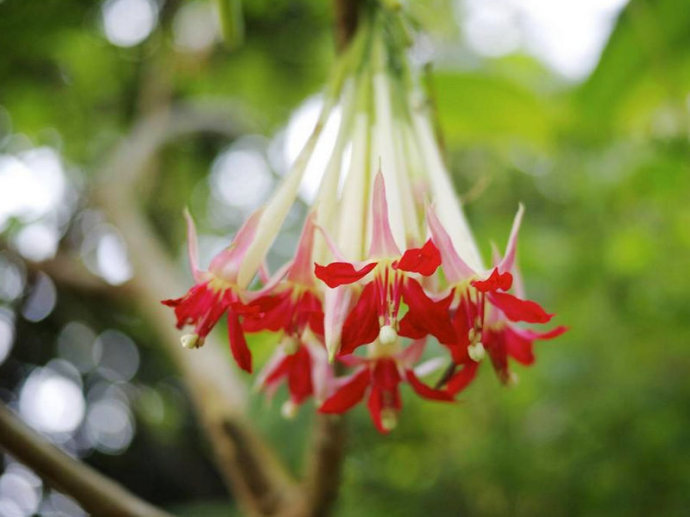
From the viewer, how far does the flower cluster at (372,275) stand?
0.37 metres

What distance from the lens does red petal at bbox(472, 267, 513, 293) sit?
35 centimetres

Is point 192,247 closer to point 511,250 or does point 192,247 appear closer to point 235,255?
point 235,255

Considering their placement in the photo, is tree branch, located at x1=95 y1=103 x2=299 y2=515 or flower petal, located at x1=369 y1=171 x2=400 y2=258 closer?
flower petal, located at x1=369 y1=171 x2=400 y2=258

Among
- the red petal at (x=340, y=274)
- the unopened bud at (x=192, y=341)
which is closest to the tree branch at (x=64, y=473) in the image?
the unopened bud at (x=192, y=341)

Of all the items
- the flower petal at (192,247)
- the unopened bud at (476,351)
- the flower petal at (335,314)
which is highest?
the flower petal at (192,247)

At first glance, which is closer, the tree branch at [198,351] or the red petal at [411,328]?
the red petal at [411,328]

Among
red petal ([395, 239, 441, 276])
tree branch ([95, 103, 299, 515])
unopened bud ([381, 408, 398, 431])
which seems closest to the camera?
red petal ([395, 239, 441, 276])

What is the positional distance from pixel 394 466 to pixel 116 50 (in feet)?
3.42

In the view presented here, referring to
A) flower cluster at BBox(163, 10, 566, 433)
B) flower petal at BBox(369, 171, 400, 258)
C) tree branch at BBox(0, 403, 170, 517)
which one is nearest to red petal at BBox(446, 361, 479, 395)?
flower cluster at BBox(163, 10, 566, 433)

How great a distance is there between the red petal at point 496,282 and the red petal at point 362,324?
57 mm

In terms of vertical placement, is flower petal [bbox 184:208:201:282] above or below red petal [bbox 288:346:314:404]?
above

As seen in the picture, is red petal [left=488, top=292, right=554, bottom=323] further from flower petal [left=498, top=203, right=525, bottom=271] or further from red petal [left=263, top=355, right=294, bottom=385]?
red petal [left=263, top=355, right=294, bottom=385]

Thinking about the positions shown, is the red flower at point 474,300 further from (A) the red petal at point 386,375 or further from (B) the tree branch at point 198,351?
(B) the tree branch at point 198,351

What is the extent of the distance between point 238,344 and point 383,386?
10 centimetres
